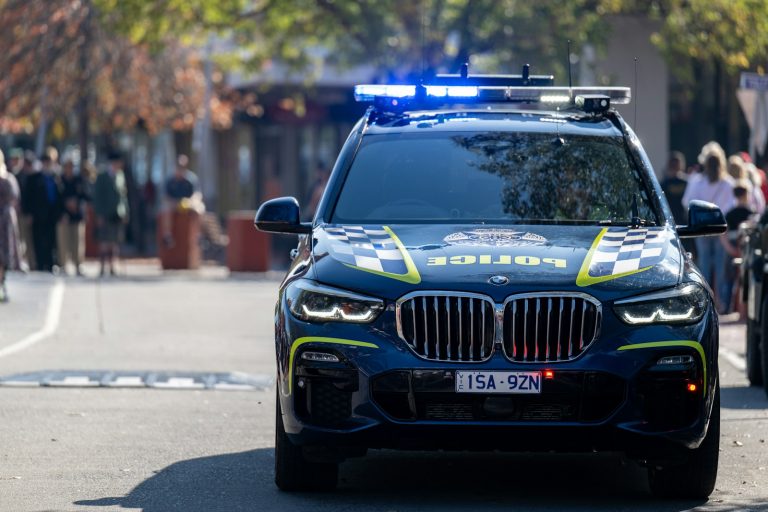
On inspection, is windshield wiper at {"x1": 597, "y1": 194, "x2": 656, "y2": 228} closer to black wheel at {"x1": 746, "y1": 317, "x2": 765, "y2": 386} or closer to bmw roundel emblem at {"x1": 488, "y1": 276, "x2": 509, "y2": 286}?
bmw roundel emblem at {"x1": 488, "y1": 276, "x2": 509, "y2": 286}

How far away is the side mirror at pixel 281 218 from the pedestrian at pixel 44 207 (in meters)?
21.8

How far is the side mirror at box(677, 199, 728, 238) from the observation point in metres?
8.90

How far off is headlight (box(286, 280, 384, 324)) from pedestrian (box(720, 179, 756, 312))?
1025 cm

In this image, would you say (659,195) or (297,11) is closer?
(659,195)

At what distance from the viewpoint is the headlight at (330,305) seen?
7828 millimetres

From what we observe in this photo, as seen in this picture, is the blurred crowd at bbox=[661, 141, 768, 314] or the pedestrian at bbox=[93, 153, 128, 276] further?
the pedestrian at bbox=[93, 153, 128, 276]

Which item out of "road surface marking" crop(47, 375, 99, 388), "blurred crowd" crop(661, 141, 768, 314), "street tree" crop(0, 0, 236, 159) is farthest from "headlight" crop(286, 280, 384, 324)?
"street tree" crop(0, 0, 236, 159)

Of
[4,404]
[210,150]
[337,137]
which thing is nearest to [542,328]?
[4,404]

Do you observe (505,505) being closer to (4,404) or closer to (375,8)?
(4,404)

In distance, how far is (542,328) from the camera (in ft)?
25.5

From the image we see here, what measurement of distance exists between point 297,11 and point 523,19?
3968 millimetres

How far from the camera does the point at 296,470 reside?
832 cm

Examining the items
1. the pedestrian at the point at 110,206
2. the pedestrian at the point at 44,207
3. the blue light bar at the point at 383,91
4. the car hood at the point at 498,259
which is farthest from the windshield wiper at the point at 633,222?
the pedestrian at the point at 44,207

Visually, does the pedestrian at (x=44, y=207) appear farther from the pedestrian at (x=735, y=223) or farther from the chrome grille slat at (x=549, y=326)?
the chrome grille slat at (x=549, y=326)
